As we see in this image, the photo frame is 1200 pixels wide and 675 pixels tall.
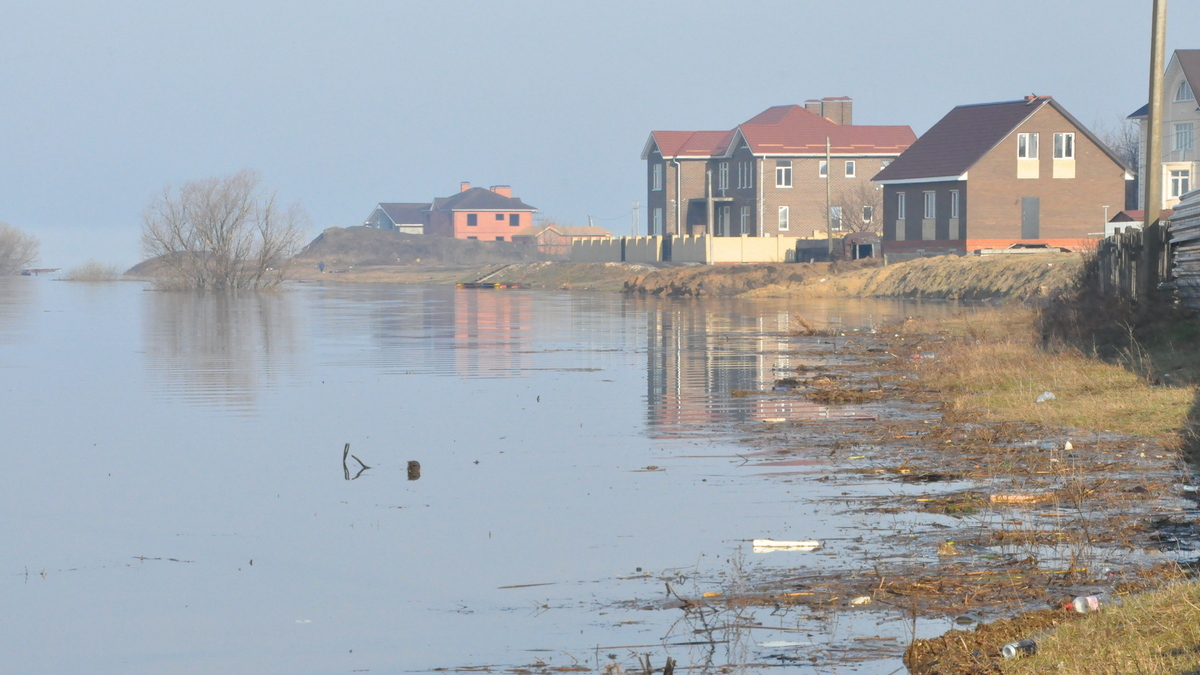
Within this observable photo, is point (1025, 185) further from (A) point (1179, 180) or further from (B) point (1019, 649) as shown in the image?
(B) point (1019, 649)

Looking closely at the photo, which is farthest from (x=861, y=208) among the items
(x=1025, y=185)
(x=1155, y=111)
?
(x=1155, y=111)

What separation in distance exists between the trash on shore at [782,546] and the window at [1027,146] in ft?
199

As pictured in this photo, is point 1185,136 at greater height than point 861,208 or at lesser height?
greater

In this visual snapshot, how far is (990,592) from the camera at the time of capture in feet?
27.1

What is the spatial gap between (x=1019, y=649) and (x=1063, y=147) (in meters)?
64.5

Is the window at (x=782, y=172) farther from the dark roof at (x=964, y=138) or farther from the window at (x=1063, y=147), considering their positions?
the window at (x=1063, y=147)

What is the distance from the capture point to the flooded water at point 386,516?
8.00 m

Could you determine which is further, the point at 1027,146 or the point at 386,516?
the point at 1027,146

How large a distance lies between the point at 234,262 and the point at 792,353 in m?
61.1

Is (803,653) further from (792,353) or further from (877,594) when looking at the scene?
(792,353)

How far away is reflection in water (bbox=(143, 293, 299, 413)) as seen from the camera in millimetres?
22438

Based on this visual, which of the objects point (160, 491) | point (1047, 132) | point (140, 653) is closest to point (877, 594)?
point (140, 653)

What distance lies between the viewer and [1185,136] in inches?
2687

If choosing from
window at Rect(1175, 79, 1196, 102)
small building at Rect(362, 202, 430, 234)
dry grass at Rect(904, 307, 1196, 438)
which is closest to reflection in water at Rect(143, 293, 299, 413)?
dry grass at Rect(904, 307, 1196, 438)
